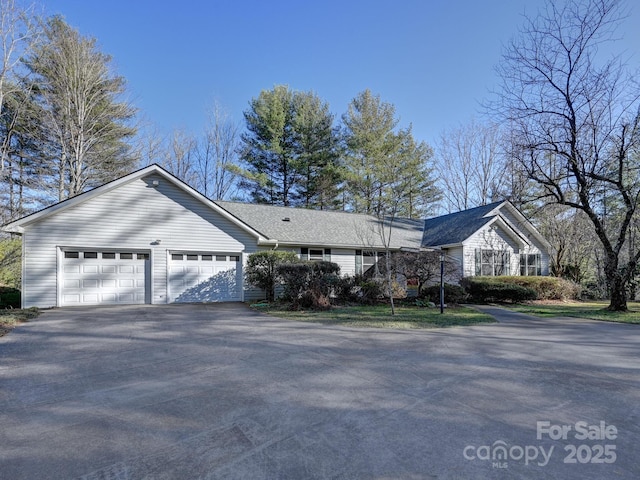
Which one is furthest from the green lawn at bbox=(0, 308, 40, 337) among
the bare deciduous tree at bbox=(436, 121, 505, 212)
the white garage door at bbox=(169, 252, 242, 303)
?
the bare deciduous tree at bbox=(436, 121, 505, 212)

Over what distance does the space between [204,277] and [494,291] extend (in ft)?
44.3

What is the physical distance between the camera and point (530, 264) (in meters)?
20.2

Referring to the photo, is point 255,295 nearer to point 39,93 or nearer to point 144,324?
point 144,324

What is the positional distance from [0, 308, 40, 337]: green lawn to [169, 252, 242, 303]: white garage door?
4480 mm

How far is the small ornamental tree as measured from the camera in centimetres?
1464

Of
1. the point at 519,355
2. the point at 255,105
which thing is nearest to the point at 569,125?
the point at 519,355

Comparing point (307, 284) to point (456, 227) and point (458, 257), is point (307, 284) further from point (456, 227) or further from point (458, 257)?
point (456, 227)

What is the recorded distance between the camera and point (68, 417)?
12.1ft

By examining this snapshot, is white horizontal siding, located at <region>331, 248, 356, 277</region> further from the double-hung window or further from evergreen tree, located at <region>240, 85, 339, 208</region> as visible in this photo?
evergreen tree, located at <region>240, 85, 339, 208</region>

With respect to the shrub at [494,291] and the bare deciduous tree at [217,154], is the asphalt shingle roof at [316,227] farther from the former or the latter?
the bare deciduous tree at [217,154]

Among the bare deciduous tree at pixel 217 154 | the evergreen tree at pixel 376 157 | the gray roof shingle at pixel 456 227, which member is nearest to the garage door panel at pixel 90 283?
the bare deciduous tree at pixel 217 154

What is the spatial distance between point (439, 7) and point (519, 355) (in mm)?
12445

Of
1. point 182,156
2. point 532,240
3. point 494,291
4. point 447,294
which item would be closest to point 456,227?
point 532,240

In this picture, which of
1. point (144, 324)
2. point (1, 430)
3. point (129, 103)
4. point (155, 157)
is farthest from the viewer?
point (155, 157)
